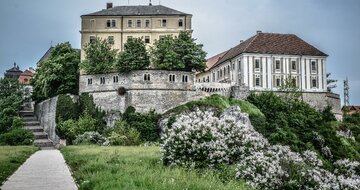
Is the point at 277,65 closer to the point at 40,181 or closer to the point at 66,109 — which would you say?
the point at 66,109

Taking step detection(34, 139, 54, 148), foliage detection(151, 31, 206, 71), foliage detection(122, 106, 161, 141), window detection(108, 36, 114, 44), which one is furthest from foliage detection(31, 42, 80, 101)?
foliage detection(122, 106, 161, 141)

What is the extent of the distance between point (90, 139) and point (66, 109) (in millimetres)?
9843

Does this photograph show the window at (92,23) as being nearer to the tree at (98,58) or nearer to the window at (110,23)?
the window at (110,23)

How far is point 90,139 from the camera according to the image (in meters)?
56.8

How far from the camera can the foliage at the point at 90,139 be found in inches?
2221

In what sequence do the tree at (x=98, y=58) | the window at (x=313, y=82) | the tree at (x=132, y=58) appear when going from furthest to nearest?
1. the window at (x=313, y=82)
2. the tree at (x=98, y=58)
3. the tree at (x=132, y=58)

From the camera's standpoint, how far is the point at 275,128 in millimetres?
62812

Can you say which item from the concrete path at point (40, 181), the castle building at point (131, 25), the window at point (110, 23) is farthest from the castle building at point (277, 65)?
the concrete path at point (40, 181)

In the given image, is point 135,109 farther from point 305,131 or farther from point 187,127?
point 187,127

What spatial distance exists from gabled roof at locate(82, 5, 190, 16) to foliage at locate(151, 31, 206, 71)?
9455 mm

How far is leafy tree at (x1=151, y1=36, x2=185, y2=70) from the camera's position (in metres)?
64.6

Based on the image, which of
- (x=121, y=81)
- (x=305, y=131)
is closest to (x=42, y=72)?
(x=121, y=81)

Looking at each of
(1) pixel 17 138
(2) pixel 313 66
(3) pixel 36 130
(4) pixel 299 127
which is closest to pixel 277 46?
(2) pixel 313 66

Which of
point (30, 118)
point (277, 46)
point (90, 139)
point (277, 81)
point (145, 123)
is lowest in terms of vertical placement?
point (90, 139)
